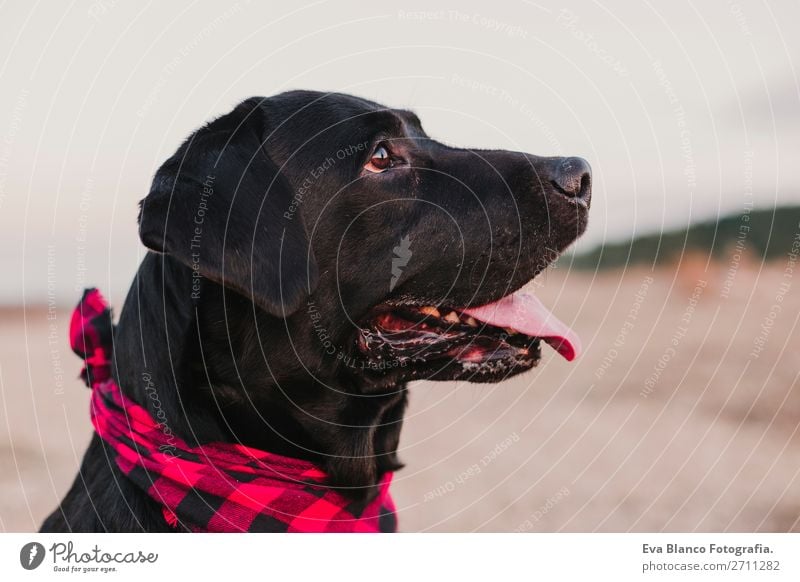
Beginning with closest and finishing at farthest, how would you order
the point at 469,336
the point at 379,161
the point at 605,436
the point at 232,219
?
the point at 232,219 < the point at 469,336 < the point at 379,161 < the point at 605,436

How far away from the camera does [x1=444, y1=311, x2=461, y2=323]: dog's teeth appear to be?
12.0ft

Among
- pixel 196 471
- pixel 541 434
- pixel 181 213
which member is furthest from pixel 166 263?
pixel 541 434

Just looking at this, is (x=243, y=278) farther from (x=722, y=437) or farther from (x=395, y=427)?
(x=722, y=437)

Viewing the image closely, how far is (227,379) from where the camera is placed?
3.43m

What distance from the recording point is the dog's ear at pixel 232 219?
10.6 ft

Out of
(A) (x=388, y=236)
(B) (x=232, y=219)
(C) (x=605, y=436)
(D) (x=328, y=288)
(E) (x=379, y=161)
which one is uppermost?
(E) (x=379, y=161)

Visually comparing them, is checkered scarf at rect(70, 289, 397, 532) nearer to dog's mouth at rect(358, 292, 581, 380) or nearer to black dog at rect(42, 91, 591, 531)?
black dog at rect(42, 91, 591, 531)

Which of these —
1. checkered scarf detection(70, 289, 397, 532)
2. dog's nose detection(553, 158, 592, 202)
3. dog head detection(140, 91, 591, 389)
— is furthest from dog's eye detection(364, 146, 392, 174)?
checkered scarf detection(70, 289, 397, 532)

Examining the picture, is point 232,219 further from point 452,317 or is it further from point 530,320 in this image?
point 530,320

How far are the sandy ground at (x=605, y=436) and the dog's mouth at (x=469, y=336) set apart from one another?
488 mm

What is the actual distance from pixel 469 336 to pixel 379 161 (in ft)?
3.00

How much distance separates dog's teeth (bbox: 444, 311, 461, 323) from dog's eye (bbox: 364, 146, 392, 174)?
2.41 ft

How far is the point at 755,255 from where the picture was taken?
1131cm

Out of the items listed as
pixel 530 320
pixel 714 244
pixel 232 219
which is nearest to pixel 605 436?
pixel 714 244
